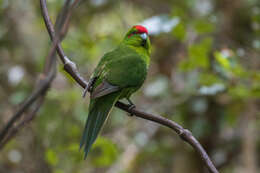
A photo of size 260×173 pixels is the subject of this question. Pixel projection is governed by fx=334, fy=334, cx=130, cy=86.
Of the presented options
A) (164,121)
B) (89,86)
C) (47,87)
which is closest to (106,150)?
(89,86)

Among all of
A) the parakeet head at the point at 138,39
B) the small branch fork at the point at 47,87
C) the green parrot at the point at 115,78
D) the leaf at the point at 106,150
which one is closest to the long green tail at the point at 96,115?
the green parrot at the point at 115,78

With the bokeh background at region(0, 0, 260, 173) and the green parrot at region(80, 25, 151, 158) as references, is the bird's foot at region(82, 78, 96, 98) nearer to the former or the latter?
the green parrot at region(80, 25, 151, 158)

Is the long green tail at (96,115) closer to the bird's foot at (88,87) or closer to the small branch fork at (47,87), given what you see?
the bird's foot at (88,87)

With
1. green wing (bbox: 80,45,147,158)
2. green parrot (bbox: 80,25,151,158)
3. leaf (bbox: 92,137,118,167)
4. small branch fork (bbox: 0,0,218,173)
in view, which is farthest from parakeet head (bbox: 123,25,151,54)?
small branch fork (bbox: 0,0,218,173)

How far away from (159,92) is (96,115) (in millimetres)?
1703

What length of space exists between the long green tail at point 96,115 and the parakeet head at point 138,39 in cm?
56

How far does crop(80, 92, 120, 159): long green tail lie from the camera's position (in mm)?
1619

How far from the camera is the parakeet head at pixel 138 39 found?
2361mm

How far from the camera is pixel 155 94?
3.44 metres

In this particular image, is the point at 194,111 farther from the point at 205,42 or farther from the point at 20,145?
the point at 20,145

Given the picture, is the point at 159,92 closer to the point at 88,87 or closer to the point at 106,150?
the point at 106,150

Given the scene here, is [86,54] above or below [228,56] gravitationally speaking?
below

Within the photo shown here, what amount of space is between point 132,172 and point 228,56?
2019 millimetres

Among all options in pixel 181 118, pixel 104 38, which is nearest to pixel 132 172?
pixel 181 118
